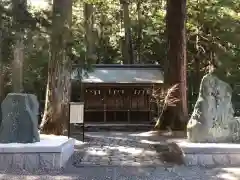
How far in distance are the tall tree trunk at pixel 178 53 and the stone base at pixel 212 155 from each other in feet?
23.9

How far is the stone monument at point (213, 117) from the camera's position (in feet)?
26.2

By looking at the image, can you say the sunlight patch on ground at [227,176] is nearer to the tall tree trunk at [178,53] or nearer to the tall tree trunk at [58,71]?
the tall tree trunk at [58,71]

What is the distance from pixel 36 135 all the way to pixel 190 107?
13.6 meters

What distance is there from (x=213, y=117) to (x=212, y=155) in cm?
88

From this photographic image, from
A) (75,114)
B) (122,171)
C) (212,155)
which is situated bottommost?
(122,171)

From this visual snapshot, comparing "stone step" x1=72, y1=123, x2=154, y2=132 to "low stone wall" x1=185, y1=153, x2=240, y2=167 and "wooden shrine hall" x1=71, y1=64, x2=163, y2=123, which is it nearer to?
"wooden shrine hall" x1=71, y1=64, x2=163, y2=123

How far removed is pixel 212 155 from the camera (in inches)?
295

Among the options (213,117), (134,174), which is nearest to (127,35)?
(213,117)

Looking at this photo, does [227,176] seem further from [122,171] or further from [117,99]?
[117,99]

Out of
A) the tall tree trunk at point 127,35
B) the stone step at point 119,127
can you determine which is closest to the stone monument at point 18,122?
the stone step at point 119,127

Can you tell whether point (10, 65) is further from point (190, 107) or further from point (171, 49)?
point (190, 107)

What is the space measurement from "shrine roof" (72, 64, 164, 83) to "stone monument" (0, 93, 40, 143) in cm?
1071

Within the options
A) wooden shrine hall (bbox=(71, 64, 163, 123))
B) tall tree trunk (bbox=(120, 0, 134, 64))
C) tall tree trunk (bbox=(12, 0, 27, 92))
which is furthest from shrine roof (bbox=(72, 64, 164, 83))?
tall tree trunk (bbox=(120, 0, 134, 64))

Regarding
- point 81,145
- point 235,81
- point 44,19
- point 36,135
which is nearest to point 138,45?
point 235,81
